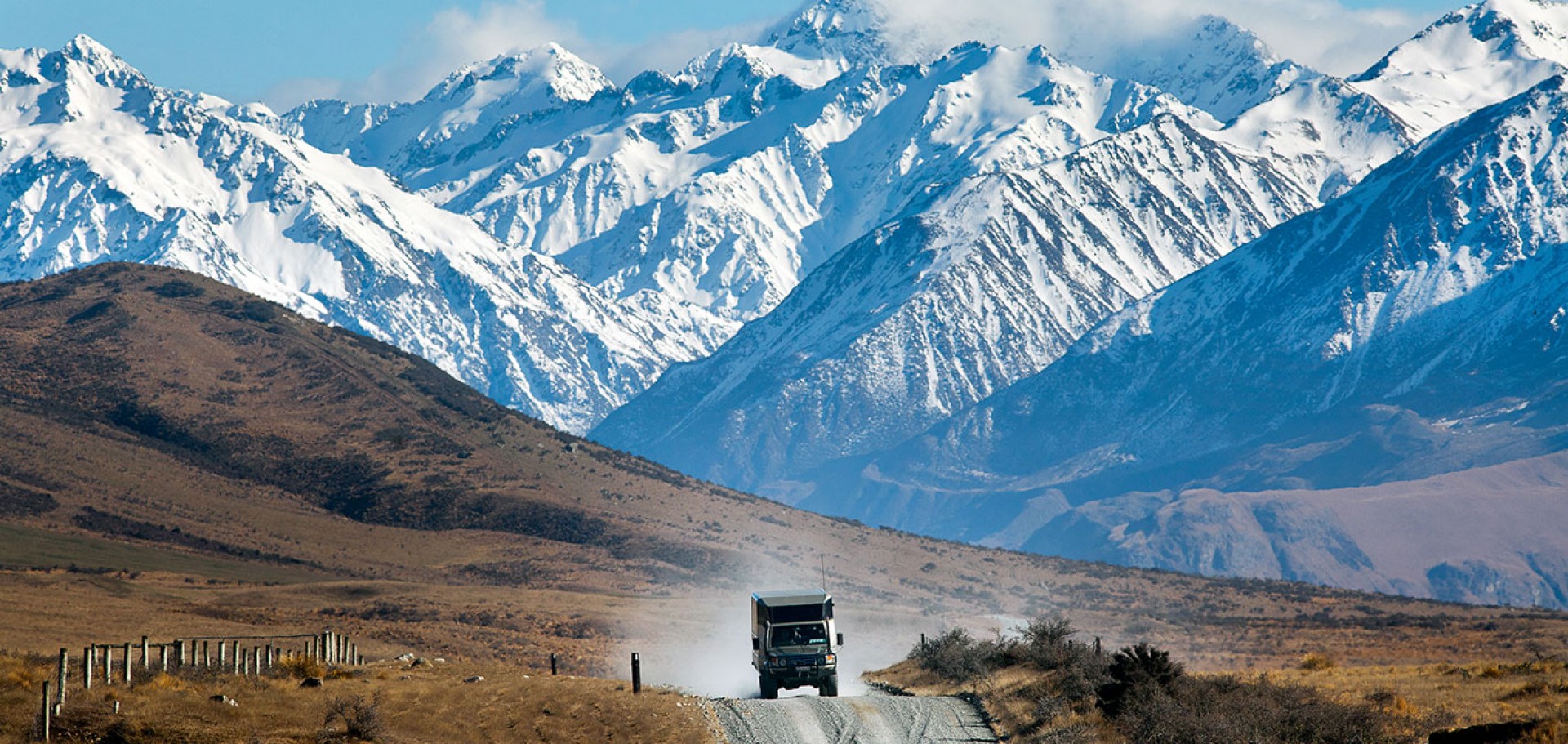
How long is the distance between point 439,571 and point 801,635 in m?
110

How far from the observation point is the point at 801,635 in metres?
55.1

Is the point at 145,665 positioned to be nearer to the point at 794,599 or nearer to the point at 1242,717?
the point at 794,599

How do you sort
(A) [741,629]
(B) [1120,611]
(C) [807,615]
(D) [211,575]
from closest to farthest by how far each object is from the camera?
(C) [807,615] < (A) [741,629] < (D) [211,575] < (B) [1120,611]

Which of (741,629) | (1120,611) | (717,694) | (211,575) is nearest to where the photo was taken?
(717,694)

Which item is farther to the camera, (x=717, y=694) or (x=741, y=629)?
(x=741, y=629)

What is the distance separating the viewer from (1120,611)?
6176 inches

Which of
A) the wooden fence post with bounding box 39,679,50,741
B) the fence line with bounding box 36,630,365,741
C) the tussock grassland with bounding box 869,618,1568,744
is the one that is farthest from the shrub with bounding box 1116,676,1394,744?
the wooden fence post with bounding box 39,679,50,741

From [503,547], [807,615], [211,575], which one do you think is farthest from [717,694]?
[503,547]

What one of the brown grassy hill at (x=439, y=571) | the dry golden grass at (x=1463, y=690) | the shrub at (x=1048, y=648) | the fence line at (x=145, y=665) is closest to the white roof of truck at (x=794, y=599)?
the shrub at (x=1048, y=648)

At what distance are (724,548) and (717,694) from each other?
125 meters

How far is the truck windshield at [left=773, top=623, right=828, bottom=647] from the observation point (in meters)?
55.1

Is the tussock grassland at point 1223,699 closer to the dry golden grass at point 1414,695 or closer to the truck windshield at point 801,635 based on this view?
the dry golden grass at point 1414,695

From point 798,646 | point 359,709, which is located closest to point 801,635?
point 798,646

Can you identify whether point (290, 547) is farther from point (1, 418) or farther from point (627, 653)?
point (627, 653)
